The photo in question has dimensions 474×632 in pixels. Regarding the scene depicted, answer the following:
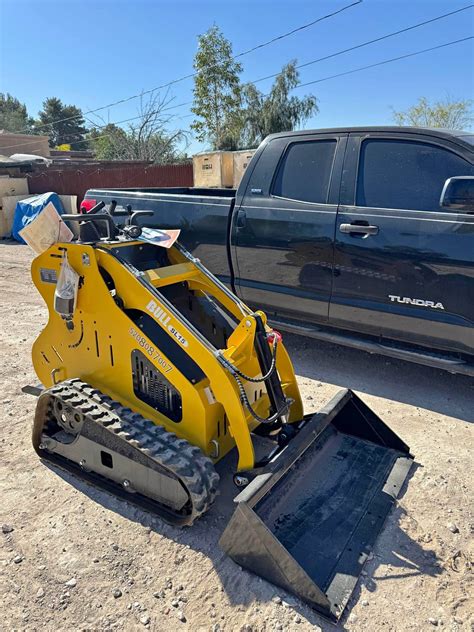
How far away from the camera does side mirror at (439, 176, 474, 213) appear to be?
3.45m

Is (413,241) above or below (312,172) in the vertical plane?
below

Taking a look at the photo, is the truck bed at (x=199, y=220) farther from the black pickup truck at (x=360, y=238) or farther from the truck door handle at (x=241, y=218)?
the truck door handle at (x=241, y=218)

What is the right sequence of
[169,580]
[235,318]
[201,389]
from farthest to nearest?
[235,318] → [201,389] → [169,580]

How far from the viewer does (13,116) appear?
61781 millimetres

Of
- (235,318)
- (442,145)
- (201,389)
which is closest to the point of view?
(201,389)

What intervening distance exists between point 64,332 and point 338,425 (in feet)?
6.21

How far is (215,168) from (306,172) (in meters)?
12.2

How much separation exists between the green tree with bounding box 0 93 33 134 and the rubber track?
210ft

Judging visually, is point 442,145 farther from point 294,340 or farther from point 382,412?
point 294,340

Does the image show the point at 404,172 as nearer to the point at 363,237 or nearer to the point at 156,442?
the point at 363,237

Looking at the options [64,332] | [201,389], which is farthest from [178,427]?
[64,332]

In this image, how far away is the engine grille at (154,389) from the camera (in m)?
2.77

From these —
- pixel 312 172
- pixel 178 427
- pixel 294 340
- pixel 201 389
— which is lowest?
pixel 294 340

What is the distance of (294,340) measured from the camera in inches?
218
